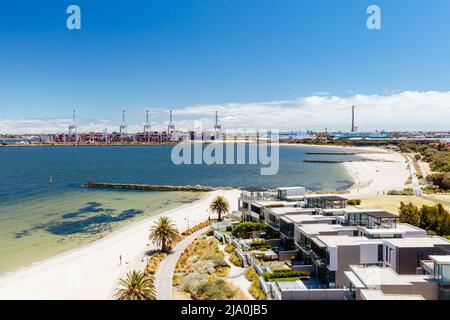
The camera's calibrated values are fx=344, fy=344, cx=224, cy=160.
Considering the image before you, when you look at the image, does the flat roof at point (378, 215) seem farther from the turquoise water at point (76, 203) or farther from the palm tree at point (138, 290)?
the turquoise water at point (76, 203)

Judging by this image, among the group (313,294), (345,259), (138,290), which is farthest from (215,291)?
(345,259)

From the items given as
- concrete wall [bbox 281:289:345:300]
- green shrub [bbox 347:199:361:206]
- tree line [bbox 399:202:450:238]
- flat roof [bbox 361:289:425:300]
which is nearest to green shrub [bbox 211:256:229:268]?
concrete wall [bbox 281:289:345:300]

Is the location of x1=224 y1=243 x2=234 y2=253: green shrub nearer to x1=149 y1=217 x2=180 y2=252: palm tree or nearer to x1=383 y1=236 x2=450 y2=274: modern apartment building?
x1=149 y1=217 x2=180 y2=252: palm tree

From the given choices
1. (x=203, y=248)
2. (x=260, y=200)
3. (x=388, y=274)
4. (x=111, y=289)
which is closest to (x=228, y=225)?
(x=260, y=200)

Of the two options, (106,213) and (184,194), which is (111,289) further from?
(184,194)

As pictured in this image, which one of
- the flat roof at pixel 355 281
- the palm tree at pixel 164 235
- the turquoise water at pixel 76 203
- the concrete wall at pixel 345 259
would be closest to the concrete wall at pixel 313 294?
the flat roof at pixel 355 281
